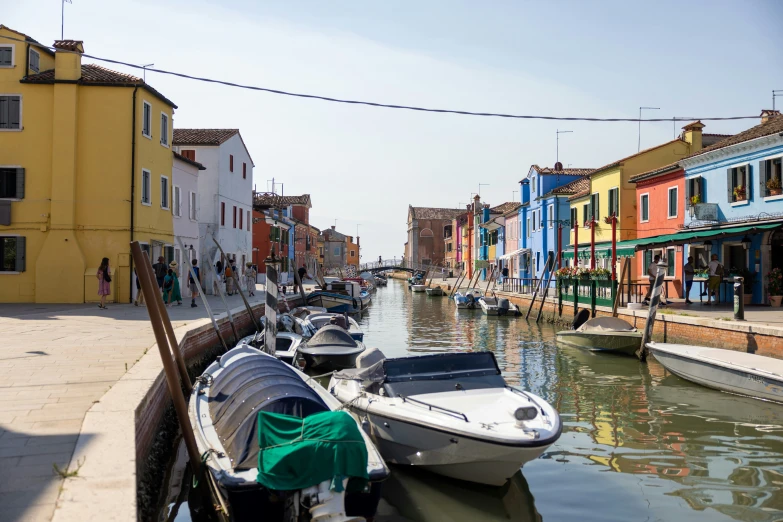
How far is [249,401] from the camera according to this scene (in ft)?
23.2

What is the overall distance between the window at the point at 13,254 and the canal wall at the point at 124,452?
1321 cm

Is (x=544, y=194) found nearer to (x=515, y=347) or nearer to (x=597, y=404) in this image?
(x=515, y=347)

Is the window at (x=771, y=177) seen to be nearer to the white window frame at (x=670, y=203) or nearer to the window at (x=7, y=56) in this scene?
the white window frame at (x=670, y=203)

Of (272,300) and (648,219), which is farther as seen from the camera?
(648,219)

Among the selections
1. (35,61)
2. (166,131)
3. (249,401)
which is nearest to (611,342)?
(249,401)

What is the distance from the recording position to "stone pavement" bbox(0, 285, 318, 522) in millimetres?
5000

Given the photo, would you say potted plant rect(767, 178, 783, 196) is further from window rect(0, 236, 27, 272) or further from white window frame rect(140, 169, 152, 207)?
window rect(0, 236, 27, 272)

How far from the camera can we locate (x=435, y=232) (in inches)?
4040

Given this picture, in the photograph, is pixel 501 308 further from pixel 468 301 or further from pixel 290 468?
pixel 290 468

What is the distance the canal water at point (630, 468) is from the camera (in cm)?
729

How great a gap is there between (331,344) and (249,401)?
8.58 m

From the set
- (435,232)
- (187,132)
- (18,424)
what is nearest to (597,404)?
(18,424)

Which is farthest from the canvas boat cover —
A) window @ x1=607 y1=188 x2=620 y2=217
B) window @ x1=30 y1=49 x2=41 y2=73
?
window @ x1=607 y1=188 x2=620 y2=217

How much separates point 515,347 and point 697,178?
9.54m
